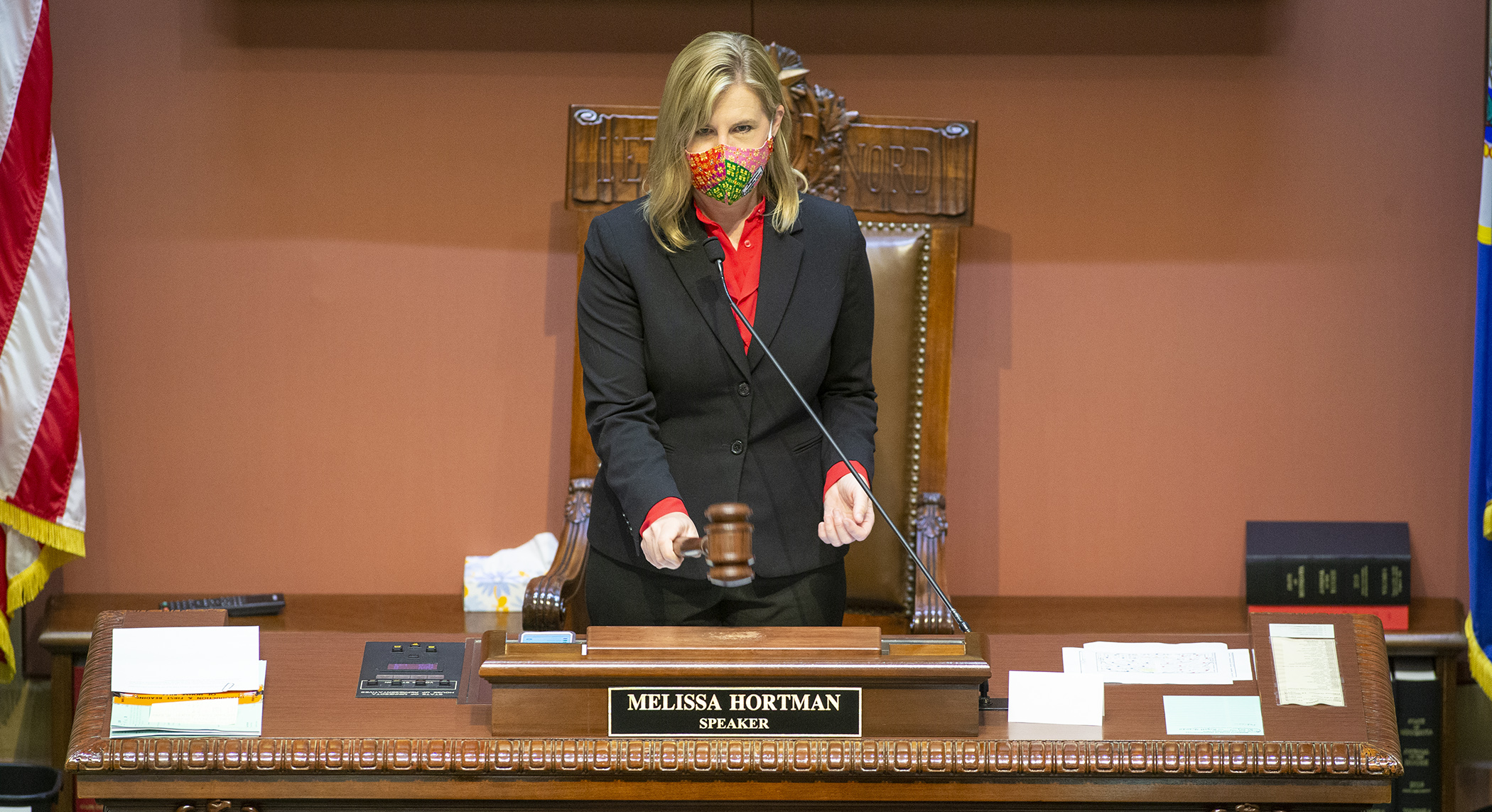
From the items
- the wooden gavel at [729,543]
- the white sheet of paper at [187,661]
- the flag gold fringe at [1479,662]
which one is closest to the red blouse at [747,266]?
the wooden gavel at [729,543]

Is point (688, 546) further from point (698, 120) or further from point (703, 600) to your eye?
point (698, 120)

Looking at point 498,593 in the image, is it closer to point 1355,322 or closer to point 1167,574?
point 1167,574

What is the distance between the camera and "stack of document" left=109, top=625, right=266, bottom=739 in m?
1.66

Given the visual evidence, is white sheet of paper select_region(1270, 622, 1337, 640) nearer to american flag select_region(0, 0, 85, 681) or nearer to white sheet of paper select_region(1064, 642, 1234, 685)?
white sheet of paper select_region(1064, 642, 1234, 685)

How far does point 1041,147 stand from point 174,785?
2018 millimetres

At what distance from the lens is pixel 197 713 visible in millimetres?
1671

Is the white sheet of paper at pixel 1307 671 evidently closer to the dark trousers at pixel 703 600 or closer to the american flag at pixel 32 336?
the dark trousers at pixel 703 600

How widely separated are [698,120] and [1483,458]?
5.80 ft

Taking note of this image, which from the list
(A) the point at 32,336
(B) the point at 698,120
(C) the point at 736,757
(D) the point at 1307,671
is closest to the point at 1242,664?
(D) the point at 1307,671

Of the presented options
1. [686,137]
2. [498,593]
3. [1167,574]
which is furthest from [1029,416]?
[686,137]

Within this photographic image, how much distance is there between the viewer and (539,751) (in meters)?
1.61

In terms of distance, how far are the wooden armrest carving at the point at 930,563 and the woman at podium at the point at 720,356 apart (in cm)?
53

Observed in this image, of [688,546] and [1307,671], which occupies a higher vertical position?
[688,546]

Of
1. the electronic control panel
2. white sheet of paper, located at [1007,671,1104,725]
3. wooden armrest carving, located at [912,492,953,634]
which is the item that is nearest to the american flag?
the electronic control panel
